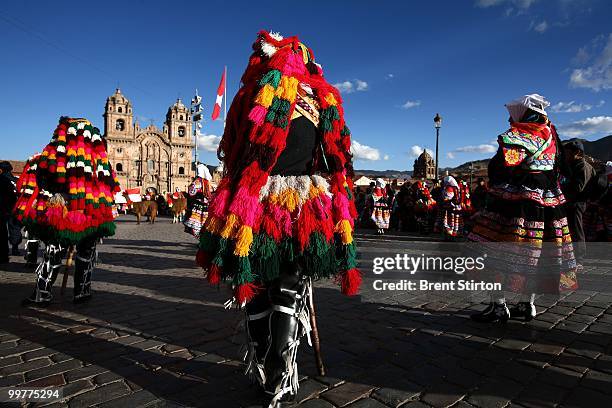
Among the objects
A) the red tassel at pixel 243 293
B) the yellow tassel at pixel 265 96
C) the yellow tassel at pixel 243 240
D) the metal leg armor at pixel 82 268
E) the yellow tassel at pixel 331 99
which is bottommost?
the metal leg armor at pixel 82 268

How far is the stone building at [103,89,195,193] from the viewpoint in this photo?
265 feet

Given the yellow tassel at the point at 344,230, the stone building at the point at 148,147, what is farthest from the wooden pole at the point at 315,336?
the stone building at the point at 148,147

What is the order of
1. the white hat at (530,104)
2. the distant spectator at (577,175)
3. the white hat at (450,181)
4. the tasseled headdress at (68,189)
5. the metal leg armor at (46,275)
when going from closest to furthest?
the white hat at (530,104)
the tasseled headdress at (68,189)
the metal leg armor at (46,275)
the distant spectator at (577,175)
the white hat at (450,181)

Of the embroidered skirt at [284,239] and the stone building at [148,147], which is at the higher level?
the stone building at [148,147]

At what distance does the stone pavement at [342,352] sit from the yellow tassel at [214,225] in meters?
0.82

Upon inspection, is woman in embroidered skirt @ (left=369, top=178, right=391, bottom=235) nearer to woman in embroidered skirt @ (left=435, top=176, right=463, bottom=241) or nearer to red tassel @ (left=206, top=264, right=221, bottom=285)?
woman in embroidered skirt @ (left=435, top=176, right=463, bottom=241)

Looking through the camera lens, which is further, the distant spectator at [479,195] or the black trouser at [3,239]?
the distant spectator at [479,195]

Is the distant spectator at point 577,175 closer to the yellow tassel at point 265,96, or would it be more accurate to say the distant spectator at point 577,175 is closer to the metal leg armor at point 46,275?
the yellow tassel at point 265,96

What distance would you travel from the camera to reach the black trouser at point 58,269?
4.37m

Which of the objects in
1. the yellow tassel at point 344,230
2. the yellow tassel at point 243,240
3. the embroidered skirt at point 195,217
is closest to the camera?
the yellow tassel at point 243,240

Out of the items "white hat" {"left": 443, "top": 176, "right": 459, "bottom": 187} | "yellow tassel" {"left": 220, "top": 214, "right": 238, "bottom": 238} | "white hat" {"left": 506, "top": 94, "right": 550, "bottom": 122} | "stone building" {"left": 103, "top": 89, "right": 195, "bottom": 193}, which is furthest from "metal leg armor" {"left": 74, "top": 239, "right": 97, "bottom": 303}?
"stone building" {"left": 103, "top": 89, "right": 195, "bottom": 193}

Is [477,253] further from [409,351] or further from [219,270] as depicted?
[219,270]

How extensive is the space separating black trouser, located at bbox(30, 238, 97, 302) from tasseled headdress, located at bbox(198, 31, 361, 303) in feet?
10.4

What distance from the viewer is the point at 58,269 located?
450cm
